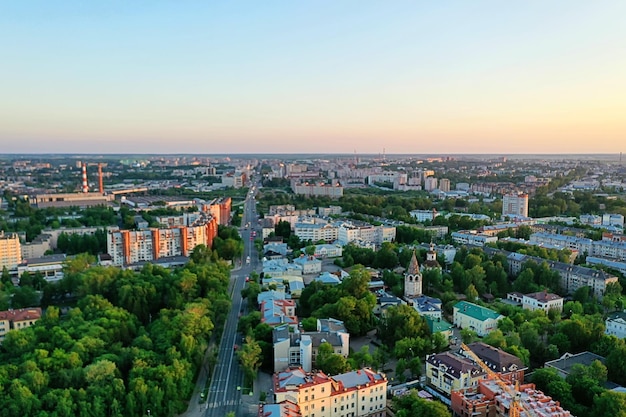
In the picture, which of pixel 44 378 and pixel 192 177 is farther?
pixel 192 177

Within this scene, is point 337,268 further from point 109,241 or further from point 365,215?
point 365,215

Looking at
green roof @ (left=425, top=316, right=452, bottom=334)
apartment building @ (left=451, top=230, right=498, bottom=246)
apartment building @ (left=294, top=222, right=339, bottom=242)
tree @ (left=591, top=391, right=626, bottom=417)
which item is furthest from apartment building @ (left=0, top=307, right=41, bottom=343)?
apartment building @ (left=451, top=230, right=498, bottom=246)

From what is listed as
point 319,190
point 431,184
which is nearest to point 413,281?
point 319,190

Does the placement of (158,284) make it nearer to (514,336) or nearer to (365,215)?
(514,336)

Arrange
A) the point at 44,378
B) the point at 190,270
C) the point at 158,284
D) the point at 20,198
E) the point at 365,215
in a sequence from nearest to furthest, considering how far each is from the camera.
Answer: the point at 44,378 < the point at 158,284 < the point at 190,270 < the point at 365,215 < the point at 20,198

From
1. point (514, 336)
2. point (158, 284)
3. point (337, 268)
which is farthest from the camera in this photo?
point (337, 268)

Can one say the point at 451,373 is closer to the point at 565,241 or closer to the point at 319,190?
the point at 565,241

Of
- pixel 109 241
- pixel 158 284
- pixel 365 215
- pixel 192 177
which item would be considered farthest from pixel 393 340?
pixel 192 177

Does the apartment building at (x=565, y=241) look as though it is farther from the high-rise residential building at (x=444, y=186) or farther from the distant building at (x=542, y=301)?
the high-rise residential building at (x=444, y=186)
